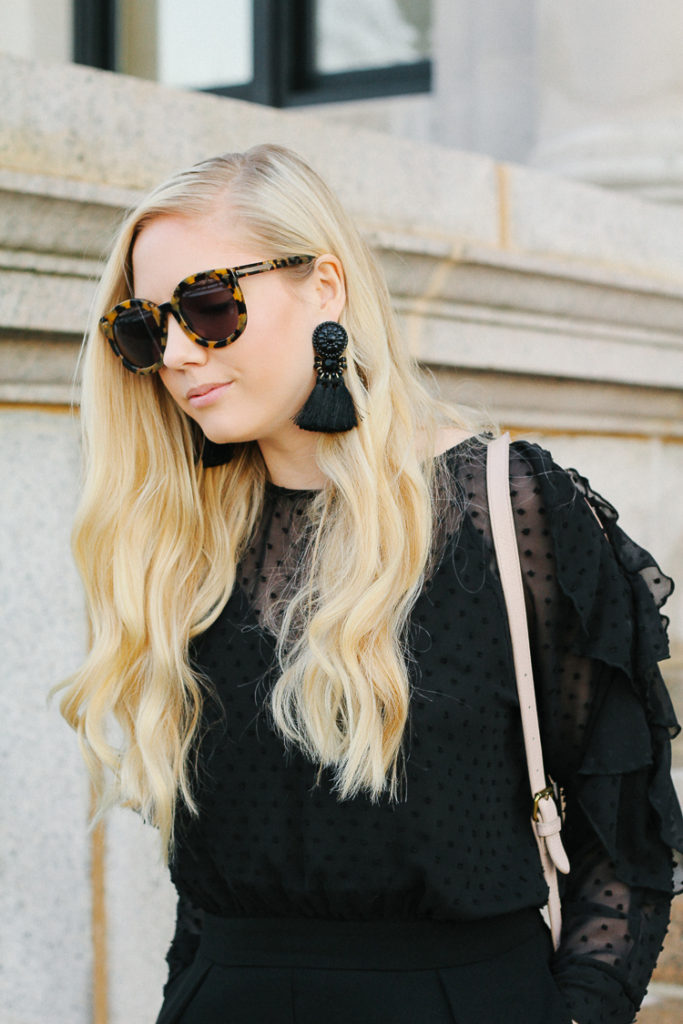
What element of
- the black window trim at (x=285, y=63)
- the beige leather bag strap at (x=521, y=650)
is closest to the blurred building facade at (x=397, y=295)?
the black window trim at (x=285, y=63)

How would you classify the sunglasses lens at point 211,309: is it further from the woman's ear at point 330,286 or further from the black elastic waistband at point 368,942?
the black elastic waistband at point 368,942

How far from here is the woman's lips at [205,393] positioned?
1538 mm

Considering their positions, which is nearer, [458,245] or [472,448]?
[472,448]

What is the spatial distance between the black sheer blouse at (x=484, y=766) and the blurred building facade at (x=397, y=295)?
2.12 feet

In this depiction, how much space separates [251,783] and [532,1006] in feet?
1.64

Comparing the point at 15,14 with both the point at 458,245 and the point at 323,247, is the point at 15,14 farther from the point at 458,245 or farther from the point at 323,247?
the point at 323,247

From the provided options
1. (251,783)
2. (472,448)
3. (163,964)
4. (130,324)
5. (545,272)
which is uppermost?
(545,272)

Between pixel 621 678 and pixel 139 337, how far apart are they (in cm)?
88

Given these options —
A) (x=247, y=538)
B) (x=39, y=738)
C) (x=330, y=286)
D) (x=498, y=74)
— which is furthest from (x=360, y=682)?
(x=498, y=74)

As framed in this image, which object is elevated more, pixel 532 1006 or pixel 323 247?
pixel 323 247

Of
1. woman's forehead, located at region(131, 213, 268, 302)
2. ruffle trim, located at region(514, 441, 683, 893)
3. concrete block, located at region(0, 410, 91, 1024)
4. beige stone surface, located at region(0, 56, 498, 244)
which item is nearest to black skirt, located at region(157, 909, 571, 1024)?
ruffle trim, located at region(514, 441, 683, 893)

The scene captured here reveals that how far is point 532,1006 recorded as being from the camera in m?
1.48

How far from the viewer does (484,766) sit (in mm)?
1501

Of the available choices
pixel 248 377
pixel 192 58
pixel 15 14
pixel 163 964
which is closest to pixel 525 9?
pixel 192 58
